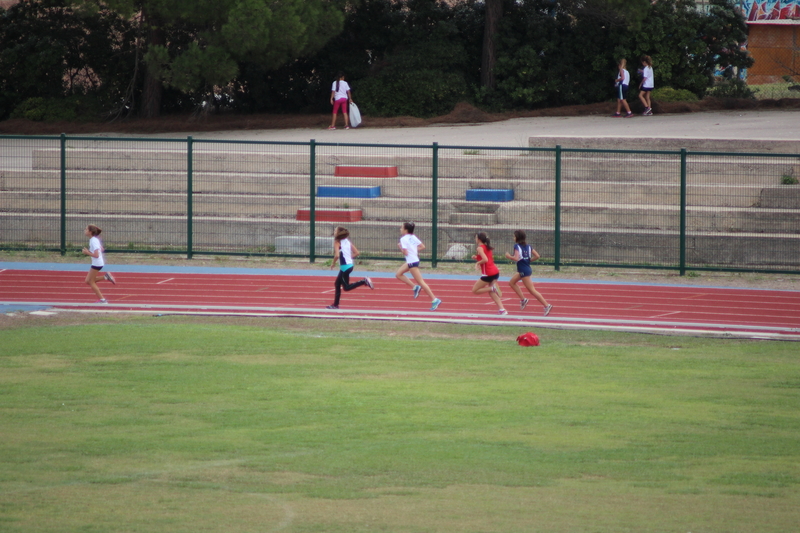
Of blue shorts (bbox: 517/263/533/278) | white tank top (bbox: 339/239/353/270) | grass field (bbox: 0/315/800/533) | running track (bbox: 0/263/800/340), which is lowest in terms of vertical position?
grass field (bbox: 0/315/800/533)

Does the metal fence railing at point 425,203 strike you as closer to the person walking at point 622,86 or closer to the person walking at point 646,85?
the person walking at point 622,86

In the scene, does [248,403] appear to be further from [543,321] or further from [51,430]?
[543,321]

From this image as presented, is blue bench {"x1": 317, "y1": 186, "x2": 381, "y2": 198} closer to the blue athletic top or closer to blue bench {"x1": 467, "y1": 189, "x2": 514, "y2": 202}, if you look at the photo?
blue bench {"x1": 467, "y1": 189, "x2": 514, "y2": 202}

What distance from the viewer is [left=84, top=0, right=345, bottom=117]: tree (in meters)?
30.4

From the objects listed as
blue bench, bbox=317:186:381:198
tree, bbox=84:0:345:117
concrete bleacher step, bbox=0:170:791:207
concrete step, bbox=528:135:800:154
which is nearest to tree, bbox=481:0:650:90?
tree, bbox=84:0:345:117

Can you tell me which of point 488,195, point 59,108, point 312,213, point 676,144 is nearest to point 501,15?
point 676,144

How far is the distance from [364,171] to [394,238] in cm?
328

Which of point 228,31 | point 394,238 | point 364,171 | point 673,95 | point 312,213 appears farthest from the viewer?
point 673,95

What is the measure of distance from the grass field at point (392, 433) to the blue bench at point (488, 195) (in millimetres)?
8934

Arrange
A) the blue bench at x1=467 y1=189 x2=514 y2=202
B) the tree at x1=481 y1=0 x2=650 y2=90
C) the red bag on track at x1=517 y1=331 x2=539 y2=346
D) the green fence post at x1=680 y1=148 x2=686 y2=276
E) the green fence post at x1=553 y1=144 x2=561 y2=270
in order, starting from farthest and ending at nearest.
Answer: the tree at x1=481 y1=0 x2=650 y2=90 → the blue bench at x1=467 y1=189 x2=514 y2=202 → the green fence post at x1=553 y1=144 x2=561 y2=270 → the green fence post at x1=680 y1=148 x2=686 y2=276 → the red bag on track at x1=517 y1=331 x2=539 y2=346

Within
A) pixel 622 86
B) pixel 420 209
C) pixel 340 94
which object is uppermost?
pixel 622 86

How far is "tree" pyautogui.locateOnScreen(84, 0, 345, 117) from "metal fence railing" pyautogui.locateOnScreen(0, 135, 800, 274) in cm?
661

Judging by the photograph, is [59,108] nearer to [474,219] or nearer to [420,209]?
[420,209]

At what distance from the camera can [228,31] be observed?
3038 centimetres
